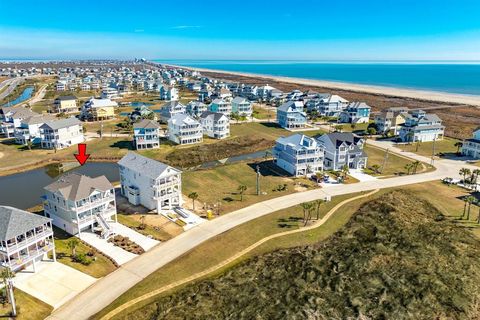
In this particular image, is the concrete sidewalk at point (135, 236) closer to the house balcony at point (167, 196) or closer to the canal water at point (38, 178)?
the house balcony at point (167, 196)

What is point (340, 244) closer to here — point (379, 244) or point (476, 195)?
point (379, 244)

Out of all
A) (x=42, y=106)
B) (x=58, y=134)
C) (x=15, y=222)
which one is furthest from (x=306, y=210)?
(x=42, y=106)

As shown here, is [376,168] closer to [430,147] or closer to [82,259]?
[430,147]

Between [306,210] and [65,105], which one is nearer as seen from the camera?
[306,210]

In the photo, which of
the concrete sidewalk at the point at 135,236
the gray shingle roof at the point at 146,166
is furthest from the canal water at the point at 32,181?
the concrete sidewalk at the point at 135,236

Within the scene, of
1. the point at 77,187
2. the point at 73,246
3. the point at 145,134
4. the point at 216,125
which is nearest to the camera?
the point at 73,246

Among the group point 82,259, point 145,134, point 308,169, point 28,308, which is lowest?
point 28,308

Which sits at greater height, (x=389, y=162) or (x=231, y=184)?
(x=389, y=162)

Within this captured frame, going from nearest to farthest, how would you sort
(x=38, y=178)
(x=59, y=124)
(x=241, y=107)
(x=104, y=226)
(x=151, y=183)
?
(x=104, y=226)
(x=151, y=183)
(x=38, y=178)
(x=59, y=124)
(x=241, y=107)
